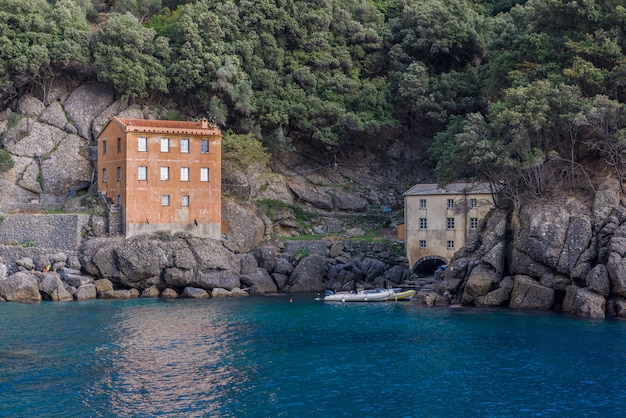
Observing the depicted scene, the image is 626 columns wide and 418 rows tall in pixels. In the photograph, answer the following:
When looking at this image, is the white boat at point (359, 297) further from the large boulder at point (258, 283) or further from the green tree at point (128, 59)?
the green tree at point (128, 59)

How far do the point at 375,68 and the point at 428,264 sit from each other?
33500 mm

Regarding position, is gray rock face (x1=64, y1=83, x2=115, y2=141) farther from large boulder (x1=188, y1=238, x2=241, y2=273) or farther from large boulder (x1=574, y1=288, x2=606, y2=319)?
large boulder (x1=574, y1=288, x2=606, y2=319)

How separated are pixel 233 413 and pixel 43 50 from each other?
5998 cm

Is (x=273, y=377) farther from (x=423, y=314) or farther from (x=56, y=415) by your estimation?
(x=423, y=314)

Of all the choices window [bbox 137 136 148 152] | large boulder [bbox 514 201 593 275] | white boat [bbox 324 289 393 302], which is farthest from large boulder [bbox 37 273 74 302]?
large boulder [bbox 514 201 593 275]

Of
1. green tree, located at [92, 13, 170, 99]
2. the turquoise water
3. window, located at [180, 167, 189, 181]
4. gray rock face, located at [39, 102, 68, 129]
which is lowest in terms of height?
the turquoise water

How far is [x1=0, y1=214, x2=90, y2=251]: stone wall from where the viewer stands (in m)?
68.7

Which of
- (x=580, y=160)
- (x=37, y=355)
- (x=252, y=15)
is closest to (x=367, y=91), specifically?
(x=252, y=15)

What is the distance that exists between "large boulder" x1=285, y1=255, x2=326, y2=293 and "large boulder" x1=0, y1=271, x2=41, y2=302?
73.9ft

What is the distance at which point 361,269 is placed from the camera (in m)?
72.9

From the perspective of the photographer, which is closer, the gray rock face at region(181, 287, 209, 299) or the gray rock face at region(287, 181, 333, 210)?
the gray rock face at region(181, 287, 209, 299)

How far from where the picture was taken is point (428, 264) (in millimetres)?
74812

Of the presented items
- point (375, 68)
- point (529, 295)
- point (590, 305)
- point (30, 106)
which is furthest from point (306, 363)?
point (375, 68)

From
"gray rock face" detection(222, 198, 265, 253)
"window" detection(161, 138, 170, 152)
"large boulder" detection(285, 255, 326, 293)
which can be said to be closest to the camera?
"large boulder" detection(285, 255, 326, 293)
